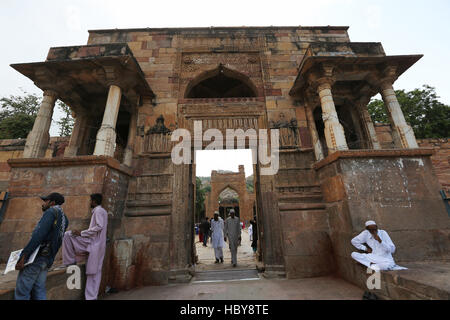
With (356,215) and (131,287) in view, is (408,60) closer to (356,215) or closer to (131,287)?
(356,215)

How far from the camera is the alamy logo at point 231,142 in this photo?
17.9 feet

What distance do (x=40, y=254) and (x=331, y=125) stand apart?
18.8ft

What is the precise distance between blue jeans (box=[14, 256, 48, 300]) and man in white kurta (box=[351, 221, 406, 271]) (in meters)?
4.67

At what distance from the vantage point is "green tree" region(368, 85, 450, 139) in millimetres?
13477

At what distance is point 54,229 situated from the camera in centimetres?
253

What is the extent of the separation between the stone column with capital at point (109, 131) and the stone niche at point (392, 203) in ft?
16.5

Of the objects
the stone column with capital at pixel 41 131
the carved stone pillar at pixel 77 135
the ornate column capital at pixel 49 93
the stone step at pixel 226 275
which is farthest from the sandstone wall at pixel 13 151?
the stone step at pixel 226 275

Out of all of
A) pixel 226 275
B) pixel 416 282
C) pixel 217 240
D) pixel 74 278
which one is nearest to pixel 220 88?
pixel 217 240

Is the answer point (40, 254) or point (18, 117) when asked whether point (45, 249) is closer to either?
point (40, 254)

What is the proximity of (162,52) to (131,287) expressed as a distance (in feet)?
22.3

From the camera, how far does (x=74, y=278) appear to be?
3.11 meters

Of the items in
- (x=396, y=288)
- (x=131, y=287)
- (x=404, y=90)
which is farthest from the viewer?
(x=404, y=90)

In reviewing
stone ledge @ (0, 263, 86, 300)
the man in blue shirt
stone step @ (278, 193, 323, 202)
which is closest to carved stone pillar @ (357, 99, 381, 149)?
stone step @ (278, 193, 323, 202)
